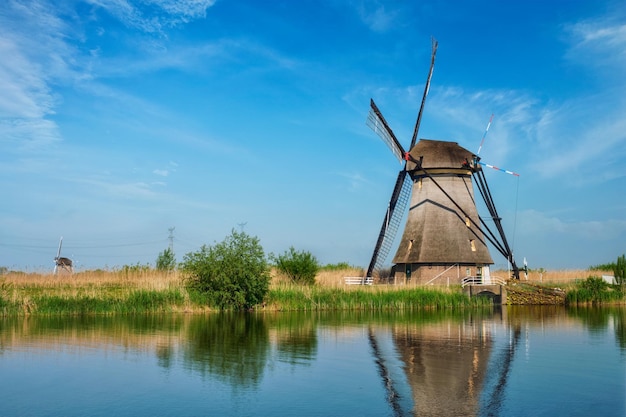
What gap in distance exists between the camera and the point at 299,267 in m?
31.2

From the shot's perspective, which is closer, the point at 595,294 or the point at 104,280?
the point at 104,280

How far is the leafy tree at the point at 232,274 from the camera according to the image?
82.7ft

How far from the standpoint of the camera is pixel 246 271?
82.2 feet

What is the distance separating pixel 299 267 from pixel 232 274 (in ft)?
21.9

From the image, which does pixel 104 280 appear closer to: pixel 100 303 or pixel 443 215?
pixel 100 303

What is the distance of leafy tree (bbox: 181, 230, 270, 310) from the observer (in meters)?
25.2

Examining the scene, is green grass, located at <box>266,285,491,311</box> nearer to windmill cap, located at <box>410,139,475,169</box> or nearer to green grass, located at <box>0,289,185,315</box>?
green grass, located at <box>0,289,185,315</box>

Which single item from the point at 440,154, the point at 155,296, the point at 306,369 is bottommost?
the point at 306,369

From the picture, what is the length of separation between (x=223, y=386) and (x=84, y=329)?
31.5 ft

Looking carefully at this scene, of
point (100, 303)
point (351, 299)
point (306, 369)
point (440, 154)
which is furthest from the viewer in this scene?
point (440, 154)

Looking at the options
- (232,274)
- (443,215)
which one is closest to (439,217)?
Result: (443,215)

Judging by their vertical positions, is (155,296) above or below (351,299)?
above

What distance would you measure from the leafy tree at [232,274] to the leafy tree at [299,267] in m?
5.10

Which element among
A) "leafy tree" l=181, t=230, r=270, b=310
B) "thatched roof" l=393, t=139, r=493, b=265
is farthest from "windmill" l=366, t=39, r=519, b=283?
"leafy tree" l=181, t=230, r=270, b=310
